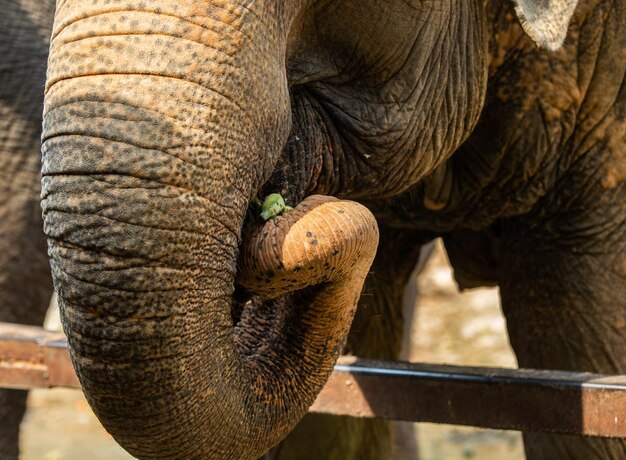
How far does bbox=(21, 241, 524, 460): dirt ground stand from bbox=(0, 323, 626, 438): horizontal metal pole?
2063mm

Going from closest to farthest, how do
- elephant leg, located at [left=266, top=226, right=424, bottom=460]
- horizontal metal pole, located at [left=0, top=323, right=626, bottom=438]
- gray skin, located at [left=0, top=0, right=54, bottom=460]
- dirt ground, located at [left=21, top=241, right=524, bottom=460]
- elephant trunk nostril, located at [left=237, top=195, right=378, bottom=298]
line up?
elephant trunk nostril, located at [left=237, top=195, right=378, bottom=298]
horizontal metal pole, located at [left=0, top=323, right=626, bottom=438]
elephant leg, located at [left=266, top=226, right=424, bottom=460]
gray skin, located at [left=0, top=0, right=54, bottom=460]
dirt ground, located at [left=21, top=241, right=524, bottom=460]

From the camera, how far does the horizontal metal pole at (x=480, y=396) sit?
2.17 metres

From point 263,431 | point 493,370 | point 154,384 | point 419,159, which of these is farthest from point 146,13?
point 493,370

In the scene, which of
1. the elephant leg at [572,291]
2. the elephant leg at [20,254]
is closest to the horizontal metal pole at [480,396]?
the elephant leg at [572,291]

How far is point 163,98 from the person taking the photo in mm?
1461

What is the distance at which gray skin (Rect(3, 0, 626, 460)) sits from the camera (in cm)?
145

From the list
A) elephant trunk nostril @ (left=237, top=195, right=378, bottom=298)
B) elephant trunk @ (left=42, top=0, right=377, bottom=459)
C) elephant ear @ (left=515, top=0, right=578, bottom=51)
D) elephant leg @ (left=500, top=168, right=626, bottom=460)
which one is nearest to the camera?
elephant trunk @ (left=42, top=0, right=377, bottom=459)

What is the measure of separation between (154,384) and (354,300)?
0.42 meters

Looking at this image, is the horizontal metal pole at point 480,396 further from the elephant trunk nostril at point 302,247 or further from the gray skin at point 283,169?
the elephant trunk nostril at point 302,247

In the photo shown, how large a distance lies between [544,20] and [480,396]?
73 cm

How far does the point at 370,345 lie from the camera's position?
10.7 feet

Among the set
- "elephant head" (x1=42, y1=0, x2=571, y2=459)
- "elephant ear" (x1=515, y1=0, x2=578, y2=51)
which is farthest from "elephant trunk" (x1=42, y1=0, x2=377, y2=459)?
"elephant ear" (x1=515, y1=0, x2=578, y2=51)

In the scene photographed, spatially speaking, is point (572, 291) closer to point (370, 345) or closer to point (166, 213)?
point (370, 345)

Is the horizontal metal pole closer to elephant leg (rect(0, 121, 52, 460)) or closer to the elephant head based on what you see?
the elephant head
